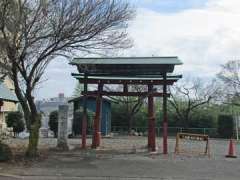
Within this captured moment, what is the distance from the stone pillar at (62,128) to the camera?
24.2 meters

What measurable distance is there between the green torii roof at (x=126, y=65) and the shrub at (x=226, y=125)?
29.8m

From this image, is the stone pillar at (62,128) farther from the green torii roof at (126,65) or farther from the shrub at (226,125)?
the shrub at (226,125)

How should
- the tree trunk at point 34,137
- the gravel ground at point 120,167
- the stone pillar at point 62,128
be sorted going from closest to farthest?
the gravel ground at point 120,167 < the tree trunk at point 34,137 < the stone pillar at point 62,128

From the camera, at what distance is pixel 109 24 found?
1966cm

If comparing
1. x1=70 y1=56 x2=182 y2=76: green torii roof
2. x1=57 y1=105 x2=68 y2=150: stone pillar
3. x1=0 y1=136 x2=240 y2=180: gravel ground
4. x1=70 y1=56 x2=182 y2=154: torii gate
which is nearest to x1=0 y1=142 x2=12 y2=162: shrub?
x1=0 y1=136 x2=240 y2=180: gravel ground

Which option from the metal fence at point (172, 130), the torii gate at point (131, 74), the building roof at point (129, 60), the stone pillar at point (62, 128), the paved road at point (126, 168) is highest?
the building roof at point (129, 60)

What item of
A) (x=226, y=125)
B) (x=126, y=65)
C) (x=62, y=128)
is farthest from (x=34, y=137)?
(x=226, y=125)

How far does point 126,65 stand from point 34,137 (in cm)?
632

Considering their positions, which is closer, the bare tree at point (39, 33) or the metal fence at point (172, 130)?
the bare tree at point (39, 33)

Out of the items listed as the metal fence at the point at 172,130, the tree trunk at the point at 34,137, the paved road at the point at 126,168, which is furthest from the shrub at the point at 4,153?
the metal fence at the point at 172,130

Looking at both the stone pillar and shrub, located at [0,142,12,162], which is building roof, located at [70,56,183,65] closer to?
the stone pillar

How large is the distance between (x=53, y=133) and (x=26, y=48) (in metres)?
28.0

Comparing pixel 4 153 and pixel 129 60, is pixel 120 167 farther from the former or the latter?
pixel 129 60

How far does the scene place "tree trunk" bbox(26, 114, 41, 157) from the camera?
1939 cm
